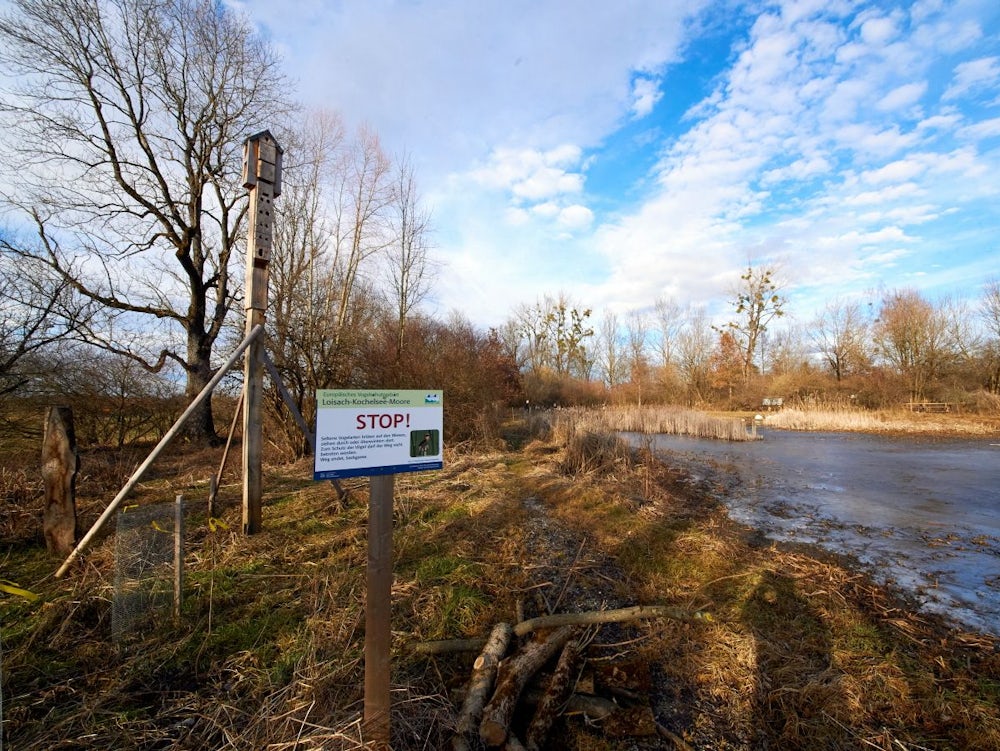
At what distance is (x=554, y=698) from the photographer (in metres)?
2.18

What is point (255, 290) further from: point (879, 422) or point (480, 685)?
point (879, 422)

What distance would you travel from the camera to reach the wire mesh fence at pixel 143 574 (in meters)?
2.72

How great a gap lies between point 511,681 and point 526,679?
11 centimetres

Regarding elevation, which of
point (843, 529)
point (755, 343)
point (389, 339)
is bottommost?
point (843, 529)

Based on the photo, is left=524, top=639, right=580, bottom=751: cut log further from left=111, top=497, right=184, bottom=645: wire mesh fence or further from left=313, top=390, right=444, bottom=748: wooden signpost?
left=111, top=497, right=184, bottom=645: wire mesh fence

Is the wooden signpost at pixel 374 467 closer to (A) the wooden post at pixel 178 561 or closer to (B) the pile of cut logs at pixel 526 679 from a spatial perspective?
(B) the pile of cut logs at pixel 526 679

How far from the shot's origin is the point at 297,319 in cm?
913

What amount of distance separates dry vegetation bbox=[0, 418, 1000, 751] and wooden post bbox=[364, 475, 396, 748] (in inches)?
4.7

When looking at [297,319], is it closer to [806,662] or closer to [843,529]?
[806,662]

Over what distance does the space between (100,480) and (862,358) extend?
37853mm

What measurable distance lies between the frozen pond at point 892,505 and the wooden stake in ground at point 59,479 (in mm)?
7775

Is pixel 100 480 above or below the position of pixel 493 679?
above

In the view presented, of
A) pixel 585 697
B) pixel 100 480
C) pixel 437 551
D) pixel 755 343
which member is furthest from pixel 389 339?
pixel 755 343

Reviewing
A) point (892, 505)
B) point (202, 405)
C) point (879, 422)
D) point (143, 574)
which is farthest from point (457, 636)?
point (879, 422)
